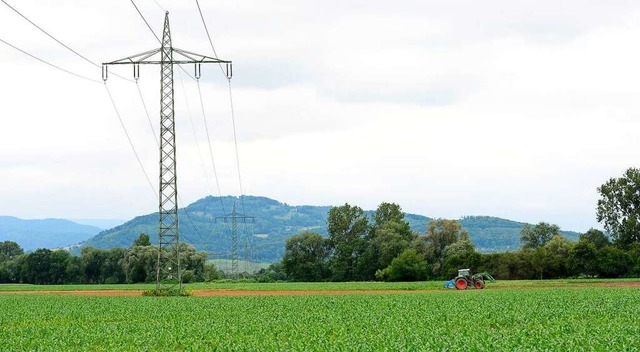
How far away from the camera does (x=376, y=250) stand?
138 meters

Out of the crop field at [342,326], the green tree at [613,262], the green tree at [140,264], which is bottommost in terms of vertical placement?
the crop field at [342,326]

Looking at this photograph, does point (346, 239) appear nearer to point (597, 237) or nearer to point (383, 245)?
point (383, 245)

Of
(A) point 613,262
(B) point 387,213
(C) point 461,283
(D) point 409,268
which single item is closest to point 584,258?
(A) point 613,262

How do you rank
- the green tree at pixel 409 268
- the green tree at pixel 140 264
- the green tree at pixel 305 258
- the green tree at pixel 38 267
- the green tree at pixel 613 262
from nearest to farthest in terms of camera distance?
the green tree at pixel 613 262
the green tree at pixel 409 268
the green tree at pixel 140 264
the green tree at pixel 305 258
the green tree at pixel 38 267

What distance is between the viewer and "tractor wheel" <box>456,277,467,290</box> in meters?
77.2

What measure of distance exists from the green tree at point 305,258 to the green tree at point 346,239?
2.40 metres

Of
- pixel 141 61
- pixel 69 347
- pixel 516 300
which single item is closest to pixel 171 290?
pixel 141 61

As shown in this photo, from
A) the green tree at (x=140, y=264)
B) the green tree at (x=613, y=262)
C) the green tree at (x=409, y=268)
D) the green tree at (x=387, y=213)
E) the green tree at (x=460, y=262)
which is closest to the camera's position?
the green tree at (x=613, y=262)

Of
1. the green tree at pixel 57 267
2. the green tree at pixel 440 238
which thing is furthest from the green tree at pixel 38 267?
the green tree at pixel 440 238

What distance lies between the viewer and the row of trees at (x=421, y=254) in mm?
105938

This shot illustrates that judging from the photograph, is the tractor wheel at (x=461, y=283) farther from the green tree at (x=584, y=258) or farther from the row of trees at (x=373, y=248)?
the row of trees at (x=373, y=248)

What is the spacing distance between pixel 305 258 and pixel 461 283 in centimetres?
6741

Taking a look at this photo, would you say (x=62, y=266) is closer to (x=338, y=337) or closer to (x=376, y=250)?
(x=376, y=250)

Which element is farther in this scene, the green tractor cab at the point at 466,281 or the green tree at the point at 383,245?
the green tree at the point at 383,245
